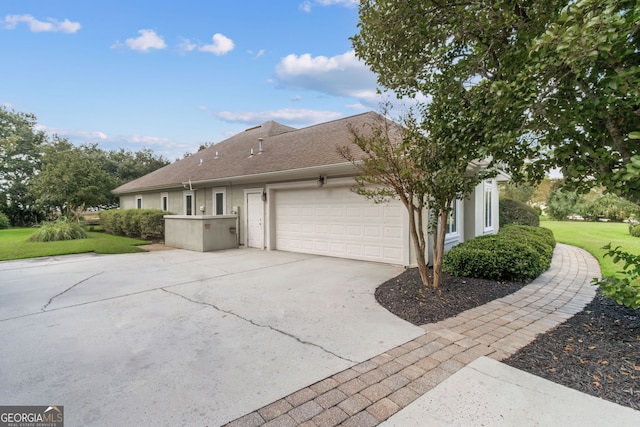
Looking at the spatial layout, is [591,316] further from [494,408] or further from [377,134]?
[377,134]

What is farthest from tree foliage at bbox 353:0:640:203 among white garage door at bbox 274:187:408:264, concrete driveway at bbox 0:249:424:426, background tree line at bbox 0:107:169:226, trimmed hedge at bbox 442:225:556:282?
background tree line at bbox 0:107:169:226

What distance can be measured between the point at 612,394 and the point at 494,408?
41.6 inches

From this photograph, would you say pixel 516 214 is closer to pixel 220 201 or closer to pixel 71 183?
pixel 220 201

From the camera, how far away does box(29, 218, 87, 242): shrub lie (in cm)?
1309

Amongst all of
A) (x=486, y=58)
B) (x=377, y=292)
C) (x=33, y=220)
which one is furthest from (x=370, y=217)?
(x=33, y=220)

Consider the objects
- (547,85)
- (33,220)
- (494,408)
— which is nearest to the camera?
(494,408)

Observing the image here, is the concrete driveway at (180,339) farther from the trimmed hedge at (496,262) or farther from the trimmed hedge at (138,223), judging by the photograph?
the trimmed hedge at (138,223)

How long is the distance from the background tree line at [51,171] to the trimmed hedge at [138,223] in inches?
109

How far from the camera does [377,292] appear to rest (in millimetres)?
5566

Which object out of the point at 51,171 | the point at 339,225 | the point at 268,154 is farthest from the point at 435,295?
the point at 51,171

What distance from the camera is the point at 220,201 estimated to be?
518 inches

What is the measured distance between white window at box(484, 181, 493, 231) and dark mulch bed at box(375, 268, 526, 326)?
21.3ft

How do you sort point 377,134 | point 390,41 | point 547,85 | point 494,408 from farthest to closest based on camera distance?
point 377,134
point 390,41
point 547,85
point 494,408

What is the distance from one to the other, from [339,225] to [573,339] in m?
6.38
